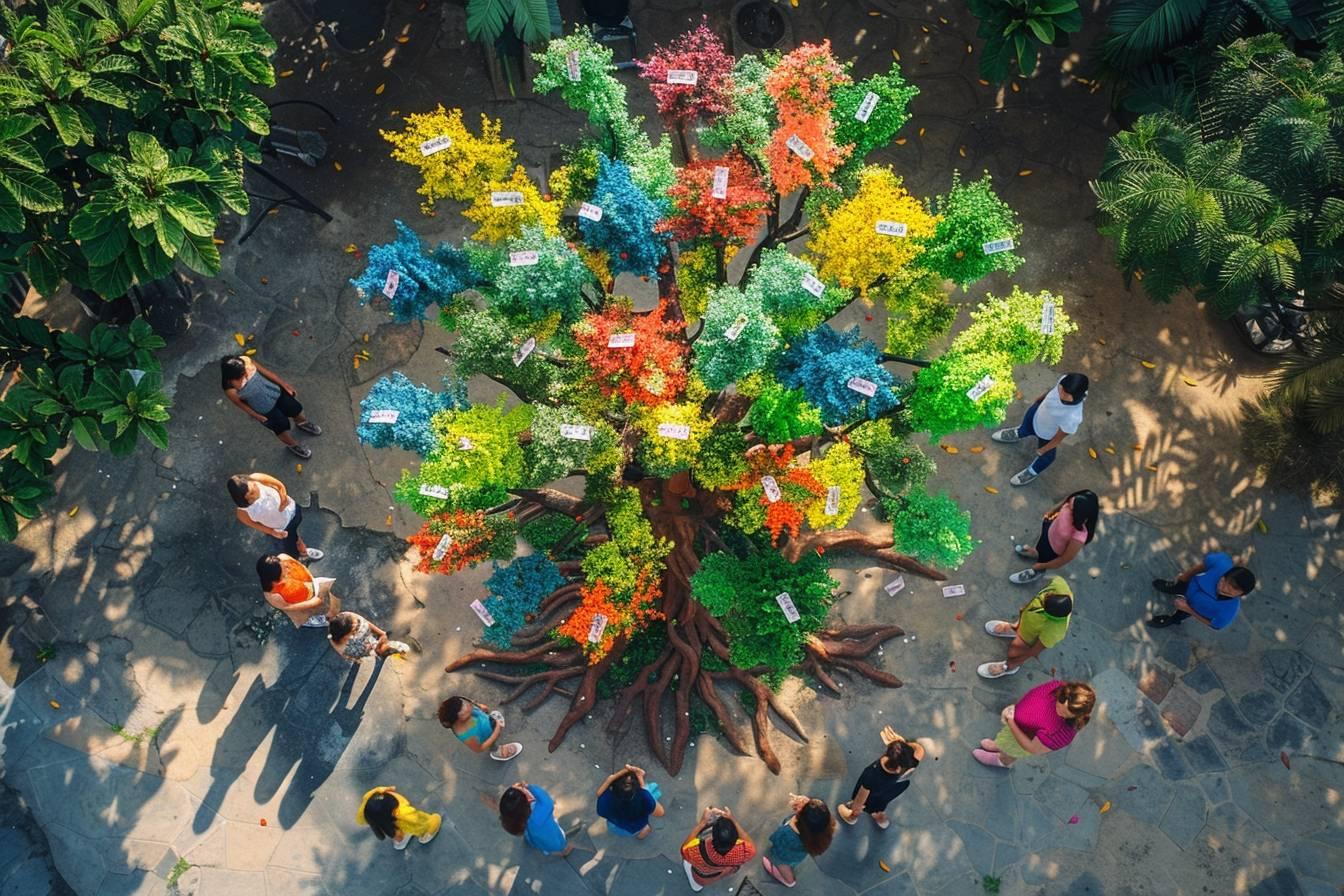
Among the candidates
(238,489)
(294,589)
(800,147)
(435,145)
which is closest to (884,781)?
(800,147)

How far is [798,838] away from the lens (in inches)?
268

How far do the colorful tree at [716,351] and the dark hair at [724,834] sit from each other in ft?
4.63

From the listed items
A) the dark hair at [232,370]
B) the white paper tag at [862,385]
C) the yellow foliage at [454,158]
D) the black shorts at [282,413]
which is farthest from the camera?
the black shorts at [282,413]

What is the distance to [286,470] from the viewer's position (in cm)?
897

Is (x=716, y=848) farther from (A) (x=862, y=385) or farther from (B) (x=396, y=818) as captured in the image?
(A) (x=862, y=385)

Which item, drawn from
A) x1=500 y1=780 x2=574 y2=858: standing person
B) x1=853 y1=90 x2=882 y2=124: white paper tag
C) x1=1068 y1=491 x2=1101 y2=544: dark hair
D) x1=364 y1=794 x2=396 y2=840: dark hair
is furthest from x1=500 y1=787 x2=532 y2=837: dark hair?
x1=853 y1=90 x2=882 y2=124: white paper tag

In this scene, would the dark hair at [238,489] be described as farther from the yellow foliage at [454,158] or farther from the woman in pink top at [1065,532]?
the woman in pink top at [1065,532]

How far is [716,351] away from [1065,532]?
3.42m

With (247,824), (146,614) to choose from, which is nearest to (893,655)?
(247,824)

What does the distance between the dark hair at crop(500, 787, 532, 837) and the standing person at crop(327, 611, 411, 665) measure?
185 cm

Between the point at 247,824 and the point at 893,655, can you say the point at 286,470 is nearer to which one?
the point at 247,824

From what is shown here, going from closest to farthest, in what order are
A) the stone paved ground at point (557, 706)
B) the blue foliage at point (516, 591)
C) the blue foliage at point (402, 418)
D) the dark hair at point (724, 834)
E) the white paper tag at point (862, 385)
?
the dark hair at point (724, 834) → the white paper tag at point (862, 385) → the blue foliage at point (402, 418) → the blue foliage at point (516, 591) → the stone paved ground at point (557, 706)

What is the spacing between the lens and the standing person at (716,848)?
626cm

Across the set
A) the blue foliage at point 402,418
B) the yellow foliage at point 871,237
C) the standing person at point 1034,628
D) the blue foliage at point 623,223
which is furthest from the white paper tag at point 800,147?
the standing person at point 1034,628
